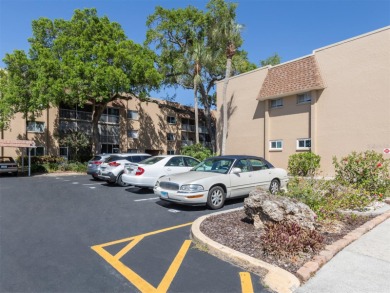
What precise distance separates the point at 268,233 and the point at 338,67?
49.3 ft

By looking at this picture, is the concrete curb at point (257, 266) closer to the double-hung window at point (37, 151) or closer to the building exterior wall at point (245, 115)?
the building exterior wall at point (245, 115)

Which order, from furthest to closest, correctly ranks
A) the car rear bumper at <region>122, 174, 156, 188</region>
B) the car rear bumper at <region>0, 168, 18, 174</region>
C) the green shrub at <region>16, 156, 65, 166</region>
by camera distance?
1. the green shrub at <region>16, 156, 65, 166</region>
2. the car rear bumper at <region>0, 168, 18, 174</region>
3. the car rear bumper at <region>122, 174, 156, 188</region>

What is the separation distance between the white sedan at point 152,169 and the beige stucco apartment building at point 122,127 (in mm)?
19728

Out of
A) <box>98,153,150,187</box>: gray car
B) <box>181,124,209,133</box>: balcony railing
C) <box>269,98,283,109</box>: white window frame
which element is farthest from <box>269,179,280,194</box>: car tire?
<box>181,124,209,133</box>: balcony railing

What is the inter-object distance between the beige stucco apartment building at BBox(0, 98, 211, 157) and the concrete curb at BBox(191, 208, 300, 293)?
25.9 m

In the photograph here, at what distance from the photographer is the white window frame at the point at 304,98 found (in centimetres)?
1789

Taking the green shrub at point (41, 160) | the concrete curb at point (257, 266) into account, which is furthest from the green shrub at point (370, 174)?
the green shrub at point (41, 160)

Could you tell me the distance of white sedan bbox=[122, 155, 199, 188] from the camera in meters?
10.3

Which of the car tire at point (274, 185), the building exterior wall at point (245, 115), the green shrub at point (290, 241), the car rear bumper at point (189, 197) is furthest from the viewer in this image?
the building exterior wall at point (245, 115)

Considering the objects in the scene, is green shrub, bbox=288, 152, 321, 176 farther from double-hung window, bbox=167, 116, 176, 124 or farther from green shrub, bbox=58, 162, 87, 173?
double-hung window, bbox=167, 116, 176, 124

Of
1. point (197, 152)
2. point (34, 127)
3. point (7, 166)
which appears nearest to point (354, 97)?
point (197, 152)

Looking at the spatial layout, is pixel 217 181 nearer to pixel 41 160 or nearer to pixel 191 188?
pixel 191 188

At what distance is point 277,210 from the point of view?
5.05 m

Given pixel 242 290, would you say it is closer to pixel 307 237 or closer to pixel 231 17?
pixel 307 237
